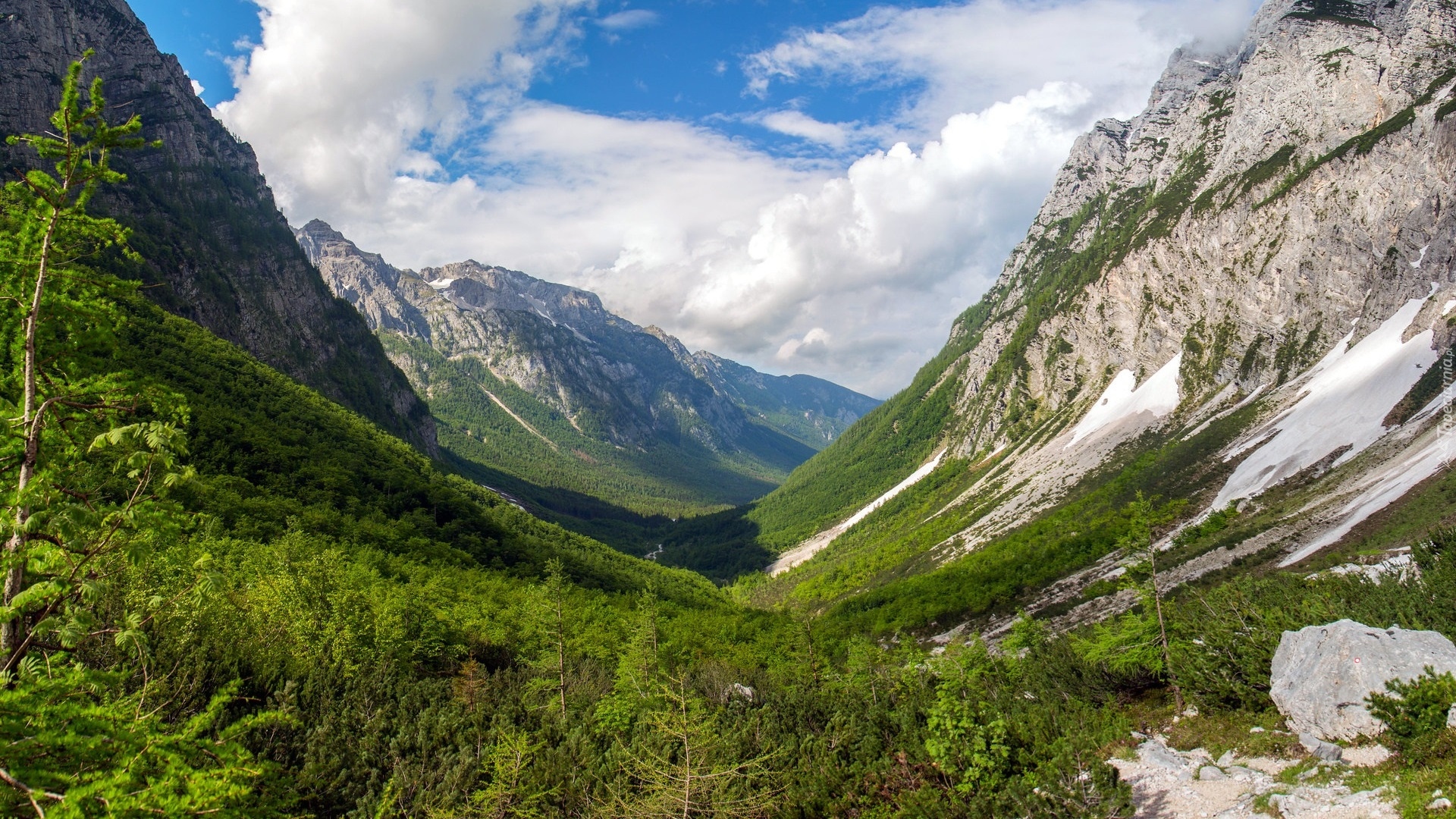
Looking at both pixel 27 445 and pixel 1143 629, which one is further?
pixel 1143 629

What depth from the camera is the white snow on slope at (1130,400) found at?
327 ft

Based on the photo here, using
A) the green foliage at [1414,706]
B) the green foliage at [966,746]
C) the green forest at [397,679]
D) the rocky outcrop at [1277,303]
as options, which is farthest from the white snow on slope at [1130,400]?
the green foliage at [966,746]

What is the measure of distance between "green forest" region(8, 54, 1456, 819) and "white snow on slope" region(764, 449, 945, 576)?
11145cm

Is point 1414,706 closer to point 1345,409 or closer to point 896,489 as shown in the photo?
point 1345,409

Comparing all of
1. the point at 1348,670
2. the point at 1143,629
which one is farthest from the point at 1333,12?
the point at 1348,670

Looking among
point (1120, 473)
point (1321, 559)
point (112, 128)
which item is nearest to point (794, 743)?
point (112, 128)

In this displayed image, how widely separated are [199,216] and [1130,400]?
620 feet

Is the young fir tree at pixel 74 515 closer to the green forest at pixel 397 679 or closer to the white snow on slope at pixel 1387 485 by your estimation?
the green forest at pixel 397 679

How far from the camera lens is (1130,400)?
108 meters

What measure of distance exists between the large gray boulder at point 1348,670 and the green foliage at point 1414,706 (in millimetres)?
406

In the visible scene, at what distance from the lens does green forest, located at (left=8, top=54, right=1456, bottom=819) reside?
6688 millimetres

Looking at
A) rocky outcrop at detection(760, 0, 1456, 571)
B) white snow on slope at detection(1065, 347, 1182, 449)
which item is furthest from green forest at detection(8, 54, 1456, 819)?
white snow on slope at detection(1065, 347, 1182, 449)

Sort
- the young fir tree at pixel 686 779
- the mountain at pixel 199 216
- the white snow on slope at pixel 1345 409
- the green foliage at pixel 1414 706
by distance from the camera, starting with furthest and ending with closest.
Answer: the mountain at pixel 199 216, the white snow on slope at pixel 1345 409, the green foliage at pixel 1414 706, the young fir tree at pixel 686 779

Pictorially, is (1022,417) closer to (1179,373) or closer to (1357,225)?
(1179,373)
